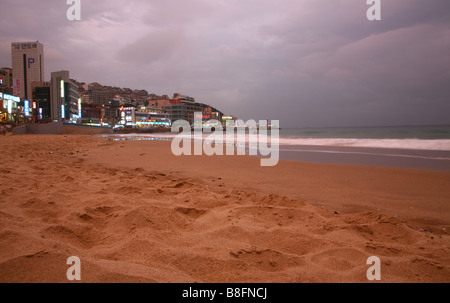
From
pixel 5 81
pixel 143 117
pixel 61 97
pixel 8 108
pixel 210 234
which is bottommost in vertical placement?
pixel 210 234

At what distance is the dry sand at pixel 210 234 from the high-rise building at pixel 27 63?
146 metres

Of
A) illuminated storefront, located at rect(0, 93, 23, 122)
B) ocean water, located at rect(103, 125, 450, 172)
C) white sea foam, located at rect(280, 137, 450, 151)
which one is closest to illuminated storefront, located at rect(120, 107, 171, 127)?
illuminated storefront, located at rect(0, 93, 23, 122)

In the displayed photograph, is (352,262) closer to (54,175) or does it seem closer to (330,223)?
(330,223)

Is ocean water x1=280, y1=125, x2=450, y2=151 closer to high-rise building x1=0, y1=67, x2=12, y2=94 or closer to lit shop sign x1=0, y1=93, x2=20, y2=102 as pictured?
lit shop sign x1=0, y1=93, x2=20, y2=102

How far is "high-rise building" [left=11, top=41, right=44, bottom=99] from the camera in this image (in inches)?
4599

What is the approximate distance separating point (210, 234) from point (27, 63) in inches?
6067

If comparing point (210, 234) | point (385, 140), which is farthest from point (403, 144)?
point (210, 234)

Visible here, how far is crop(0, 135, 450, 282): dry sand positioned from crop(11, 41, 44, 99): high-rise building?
146 m

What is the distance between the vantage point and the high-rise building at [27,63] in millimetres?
116812

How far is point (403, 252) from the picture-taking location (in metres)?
1.97

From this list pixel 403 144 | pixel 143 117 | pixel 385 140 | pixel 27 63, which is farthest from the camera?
pixel 27 63

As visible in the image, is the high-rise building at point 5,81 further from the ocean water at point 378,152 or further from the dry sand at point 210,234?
the dry sand at point 210,234

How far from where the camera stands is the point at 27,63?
11694 cm

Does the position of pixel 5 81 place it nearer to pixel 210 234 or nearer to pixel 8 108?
pixel 8 108
